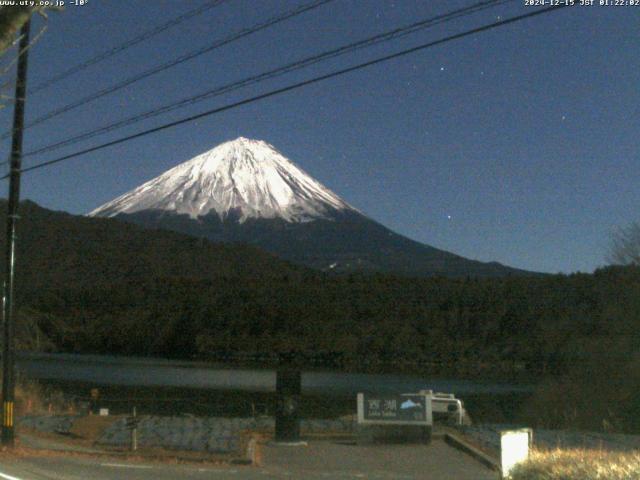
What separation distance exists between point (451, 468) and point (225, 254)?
94.4m

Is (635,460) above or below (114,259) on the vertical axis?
below

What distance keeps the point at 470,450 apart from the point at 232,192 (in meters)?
152

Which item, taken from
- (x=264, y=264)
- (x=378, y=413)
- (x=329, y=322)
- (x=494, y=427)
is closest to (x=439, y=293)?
(x=329, y=322)

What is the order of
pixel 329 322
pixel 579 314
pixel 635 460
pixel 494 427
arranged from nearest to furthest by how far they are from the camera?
pixel 635 460
pixel 494 427
pixel 579 314
pixel 329 322

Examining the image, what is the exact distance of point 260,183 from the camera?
6501 inches

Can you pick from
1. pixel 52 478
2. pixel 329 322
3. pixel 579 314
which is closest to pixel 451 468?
pixel 52 478

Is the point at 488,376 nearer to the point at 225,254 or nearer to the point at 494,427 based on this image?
the point at 494,427

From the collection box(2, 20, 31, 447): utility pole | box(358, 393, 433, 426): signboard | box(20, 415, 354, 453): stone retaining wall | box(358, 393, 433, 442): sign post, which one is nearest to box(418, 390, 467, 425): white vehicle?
box(20, 415, 354, 453): stone retaining wall

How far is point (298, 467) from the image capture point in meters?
16.1

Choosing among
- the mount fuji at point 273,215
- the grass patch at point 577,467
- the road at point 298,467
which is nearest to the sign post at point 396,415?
the road at point 298,467

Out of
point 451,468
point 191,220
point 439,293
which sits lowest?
point 451,468

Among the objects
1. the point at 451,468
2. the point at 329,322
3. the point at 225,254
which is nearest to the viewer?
the point at 451,468

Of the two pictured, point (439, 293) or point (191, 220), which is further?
point (191, 220)

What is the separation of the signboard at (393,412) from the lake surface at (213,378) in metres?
27.0
